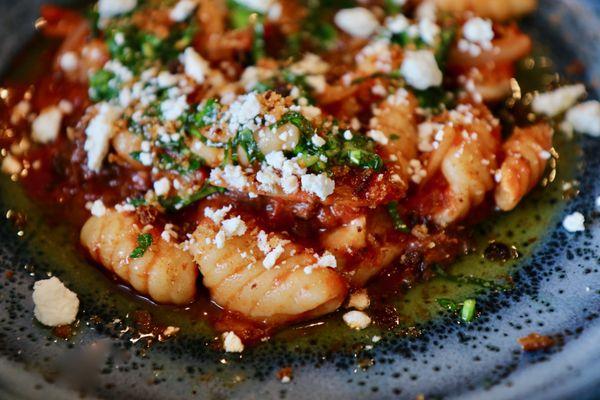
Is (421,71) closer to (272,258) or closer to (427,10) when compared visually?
(427,10)

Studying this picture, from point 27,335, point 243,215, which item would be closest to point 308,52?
point 243,215

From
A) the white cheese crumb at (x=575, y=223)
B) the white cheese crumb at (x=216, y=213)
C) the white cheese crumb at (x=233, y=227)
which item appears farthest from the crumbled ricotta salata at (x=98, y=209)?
the white cheese crumb at (x=575, y=223)

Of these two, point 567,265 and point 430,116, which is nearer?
point 567,265

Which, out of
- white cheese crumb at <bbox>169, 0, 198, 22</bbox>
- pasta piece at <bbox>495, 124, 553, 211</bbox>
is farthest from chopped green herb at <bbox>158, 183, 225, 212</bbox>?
pasta piece at <bbox>495, 124, 553, 211</bbox>

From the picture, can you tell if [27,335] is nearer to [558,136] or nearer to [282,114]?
[282,114]

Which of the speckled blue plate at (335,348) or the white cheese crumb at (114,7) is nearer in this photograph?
the speckled blue plate at (335,348)

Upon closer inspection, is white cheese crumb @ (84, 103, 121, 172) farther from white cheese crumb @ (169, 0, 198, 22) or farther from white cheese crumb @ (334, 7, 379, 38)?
white cheese crumb @ (334, 7, 379, 38)

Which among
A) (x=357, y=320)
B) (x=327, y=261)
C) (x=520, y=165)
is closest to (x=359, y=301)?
(x=357, y=320)

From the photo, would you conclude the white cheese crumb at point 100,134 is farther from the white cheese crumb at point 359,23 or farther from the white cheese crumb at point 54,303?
the white cheese crumb at point 359,23
